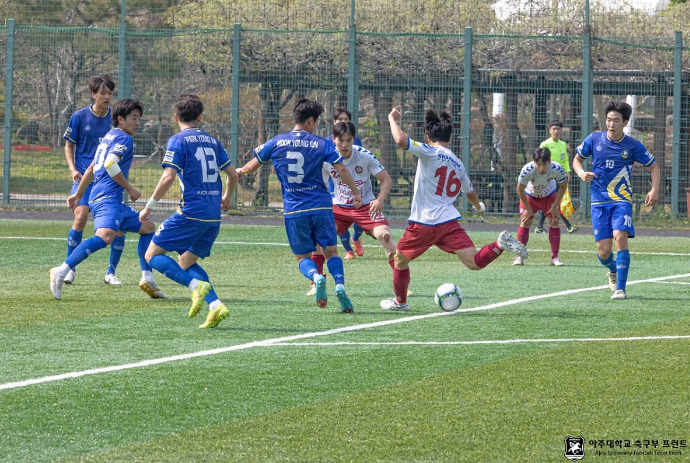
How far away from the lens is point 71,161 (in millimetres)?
11945

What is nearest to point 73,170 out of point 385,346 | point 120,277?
point 120,277

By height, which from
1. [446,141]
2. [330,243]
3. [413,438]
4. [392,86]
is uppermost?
[392,86]

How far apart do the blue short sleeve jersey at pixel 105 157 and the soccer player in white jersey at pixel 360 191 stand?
2.04m

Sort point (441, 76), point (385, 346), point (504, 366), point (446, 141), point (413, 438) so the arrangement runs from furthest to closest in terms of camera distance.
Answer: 1. point (441, 76)
2. point (446, 141)
3. point (385, 346)
4. point (504, 366)
5. point (413, 438)

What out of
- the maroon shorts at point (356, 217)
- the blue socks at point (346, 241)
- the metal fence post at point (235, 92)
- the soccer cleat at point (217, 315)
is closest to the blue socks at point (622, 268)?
the maroon shorts at point (356, 217)

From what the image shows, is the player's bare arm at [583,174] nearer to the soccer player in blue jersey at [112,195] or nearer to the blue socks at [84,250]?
the soccer player in blue jersey at [112,195]

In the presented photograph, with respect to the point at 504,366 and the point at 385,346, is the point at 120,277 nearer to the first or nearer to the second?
the point at 385,346

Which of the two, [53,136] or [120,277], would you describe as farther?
[53,136]

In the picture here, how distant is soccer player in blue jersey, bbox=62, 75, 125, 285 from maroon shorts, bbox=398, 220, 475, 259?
352cm

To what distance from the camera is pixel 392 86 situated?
2219 cm

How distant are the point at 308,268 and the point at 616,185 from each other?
132 inches

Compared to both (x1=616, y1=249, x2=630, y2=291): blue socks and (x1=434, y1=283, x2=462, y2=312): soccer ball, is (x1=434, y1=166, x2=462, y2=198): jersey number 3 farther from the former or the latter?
(x1=616, y1=249, x2=630, y2=291): blue socks

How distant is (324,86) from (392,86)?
53.7 inches

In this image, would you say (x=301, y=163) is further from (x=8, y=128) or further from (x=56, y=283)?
(x=8, y=128)
